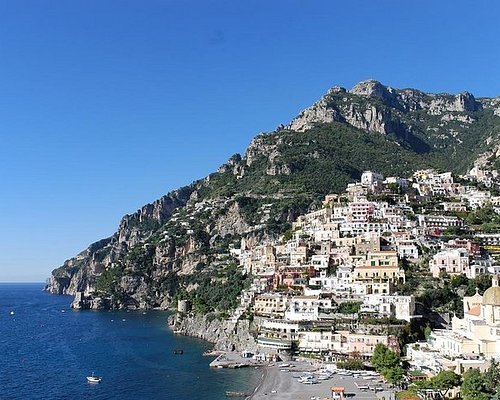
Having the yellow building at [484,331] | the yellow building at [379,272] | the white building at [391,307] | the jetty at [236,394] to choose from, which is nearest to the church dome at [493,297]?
the yellow building at [484,331]

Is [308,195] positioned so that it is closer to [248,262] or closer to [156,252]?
[248,262]

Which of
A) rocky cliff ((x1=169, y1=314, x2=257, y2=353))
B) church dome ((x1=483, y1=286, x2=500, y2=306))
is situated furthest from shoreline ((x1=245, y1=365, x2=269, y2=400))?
church dome ((x1=483, y1=286, x2=500, y2=306))

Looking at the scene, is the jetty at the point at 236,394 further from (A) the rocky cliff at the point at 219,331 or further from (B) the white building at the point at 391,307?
(B) the white building at the point at 391,307

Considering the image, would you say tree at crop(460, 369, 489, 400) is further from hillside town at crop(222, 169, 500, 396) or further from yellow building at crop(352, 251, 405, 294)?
yellow building at crop(352, 251, 405, 294)

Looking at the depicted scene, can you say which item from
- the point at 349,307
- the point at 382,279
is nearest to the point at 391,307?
the point at 349,307

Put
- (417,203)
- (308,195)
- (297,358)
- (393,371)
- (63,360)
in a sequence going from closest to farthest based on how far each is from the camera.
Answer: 1. (393,371)
2. (297,358)
3. (63,360)
4. (417,203)
5. (308,195)

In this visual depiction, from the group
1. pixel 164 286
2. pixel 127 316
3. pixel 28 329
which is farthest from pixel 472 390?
pixel 164 286
